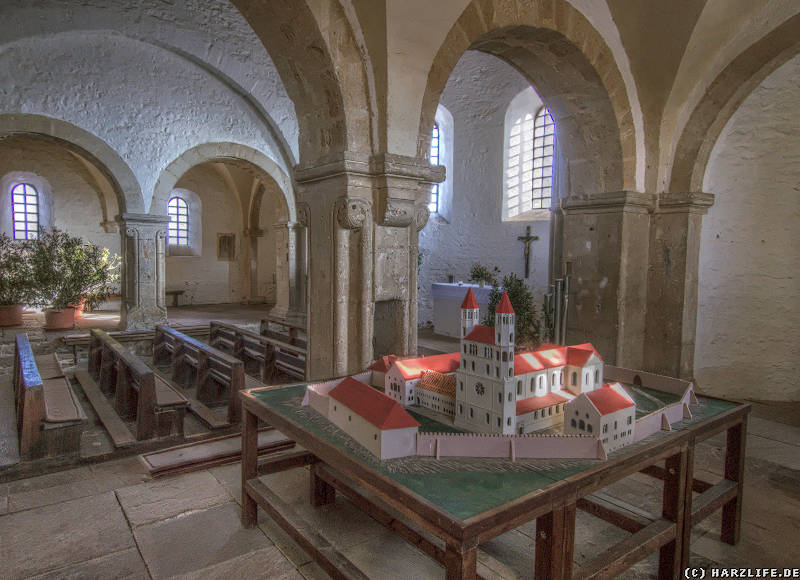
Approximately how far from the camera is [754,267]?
6.27 meters

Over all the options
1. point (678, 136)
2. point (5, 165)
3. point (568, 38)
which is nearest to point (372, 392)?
point (568, 38)

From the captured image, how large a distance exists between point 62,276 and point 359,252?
9.12 metres

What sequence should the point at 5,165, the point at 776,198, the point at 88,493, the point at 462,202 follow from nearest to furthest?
the point at 88,493 → the point at 776,198 → the point at 462,202 → the point at 5,165

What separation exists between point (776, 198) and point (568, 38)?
355cm

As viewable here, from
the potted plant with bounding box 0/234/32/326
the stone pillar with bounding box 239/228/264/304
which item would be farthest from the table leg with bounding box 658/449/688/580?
the stone pillar with bounding box 239/228/264/304

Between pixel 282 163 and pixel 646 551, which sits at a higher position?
pixel 282 163

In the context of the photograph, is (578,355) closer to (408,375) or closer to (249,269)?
(408,375)

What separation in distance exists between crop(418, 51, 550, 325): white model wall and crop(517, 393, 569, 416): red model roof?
28.9 ft

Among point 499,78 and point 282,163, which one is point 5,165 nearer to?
point 282,163

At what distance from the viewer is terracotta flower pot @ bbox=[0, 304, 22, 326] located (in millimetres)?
10422

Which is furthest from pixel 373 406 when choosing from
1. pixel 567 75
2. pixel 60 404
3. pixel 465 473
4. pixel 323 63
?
pixel 567 75

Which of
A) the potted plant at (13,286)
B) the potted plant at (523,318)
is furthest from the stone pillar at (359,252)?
the potted plant at (13,286)

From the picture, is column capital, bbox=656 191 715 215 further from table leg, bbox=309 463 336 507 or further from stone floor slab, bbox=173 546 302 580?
stone floor slab, bbox=173 546 302 580

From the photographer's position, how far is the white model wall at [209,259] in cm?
1636
